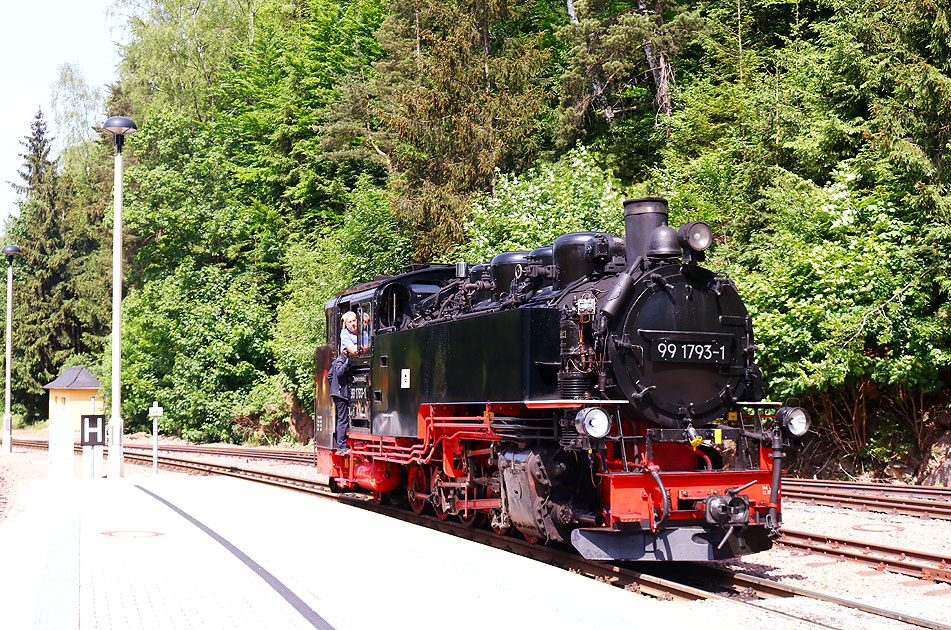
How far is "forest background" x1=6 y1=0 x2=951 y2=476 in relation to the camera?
16531 millimetres

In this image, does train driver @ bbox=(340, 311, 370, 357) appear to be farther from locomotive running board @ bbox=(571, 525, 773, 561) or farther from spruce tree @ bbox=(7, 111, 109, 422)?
spruce tree @ bbox=(7, 111, 109, 422)

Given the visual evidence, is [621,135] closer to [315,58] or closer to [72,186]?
[315,58]

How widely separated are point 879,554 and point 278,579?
5947 mm

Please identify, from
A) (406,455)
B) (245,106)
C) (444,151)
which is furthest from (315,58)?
(406,455)

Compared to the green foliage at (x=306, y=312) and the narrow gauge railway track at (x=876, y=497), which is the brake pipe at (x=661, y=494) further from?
the green foliage at (x=306, y=312)

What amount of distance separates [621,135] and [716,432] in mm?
22841

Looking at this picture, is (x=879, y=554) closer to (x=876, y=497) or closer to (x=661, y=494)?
(x=661, y=494)

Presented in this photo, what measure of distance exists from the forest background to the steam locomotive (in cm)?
824

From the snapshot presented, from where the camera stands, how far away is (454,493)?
34.5 ft

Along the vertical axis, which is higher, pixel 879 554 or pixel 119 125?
pixel 119 125

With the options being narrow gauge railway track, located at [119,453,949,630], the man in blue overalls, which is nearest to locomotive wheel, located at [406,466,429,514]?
narrow gauge railway track, located at [119,453,949,630]

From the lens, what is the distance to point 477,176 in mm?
26344

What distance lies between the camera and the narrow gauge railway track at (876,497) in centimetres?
→ 1213

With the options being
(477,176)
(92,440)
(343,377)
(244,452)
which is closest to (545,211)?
(477,176)
